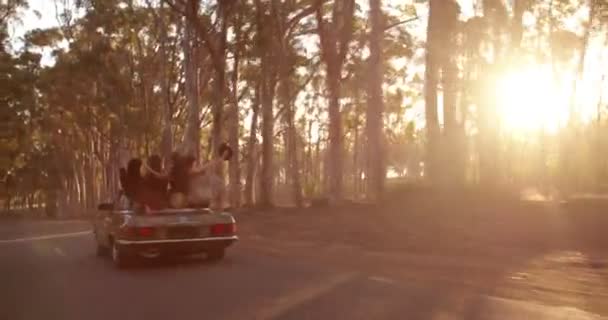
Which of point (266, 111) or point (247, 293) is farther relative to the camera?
point (266, 111)

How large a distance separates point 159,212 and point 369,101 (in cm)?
1287

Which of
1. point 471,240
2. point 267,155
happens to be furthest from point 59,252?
point 267,155

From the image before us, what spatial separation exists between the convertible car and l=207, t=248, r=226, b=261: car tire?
15.5 inches

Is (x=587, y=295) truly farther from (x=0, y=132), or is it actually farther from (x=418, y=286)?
(x=0, y=132)

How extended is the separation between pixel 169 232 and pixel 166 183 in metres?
1.22

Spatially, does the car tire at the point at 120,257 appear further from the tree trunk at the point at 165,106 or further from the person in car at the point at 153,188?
the tree trunk at the point at 165,106

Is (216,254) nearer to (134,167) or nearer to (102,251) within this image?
(134,167)

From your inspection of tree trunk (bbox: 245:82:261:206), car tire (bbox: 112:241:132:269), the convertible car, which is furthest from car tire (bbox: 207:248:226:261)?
tree trunk (bbox: 245:82:261:206)

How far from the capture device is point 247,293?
10336mm

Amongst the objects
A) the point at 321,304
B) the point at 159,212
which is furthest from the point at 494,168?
the point at 321,304

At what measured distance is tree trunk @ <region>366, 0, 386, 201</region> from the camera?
24.0 m

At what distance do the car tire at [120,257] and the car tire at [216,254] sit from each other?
1399 millimetres

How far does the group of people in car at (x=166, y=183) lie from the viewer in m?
13.5

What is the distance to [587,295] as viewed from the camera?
32.2 feet
